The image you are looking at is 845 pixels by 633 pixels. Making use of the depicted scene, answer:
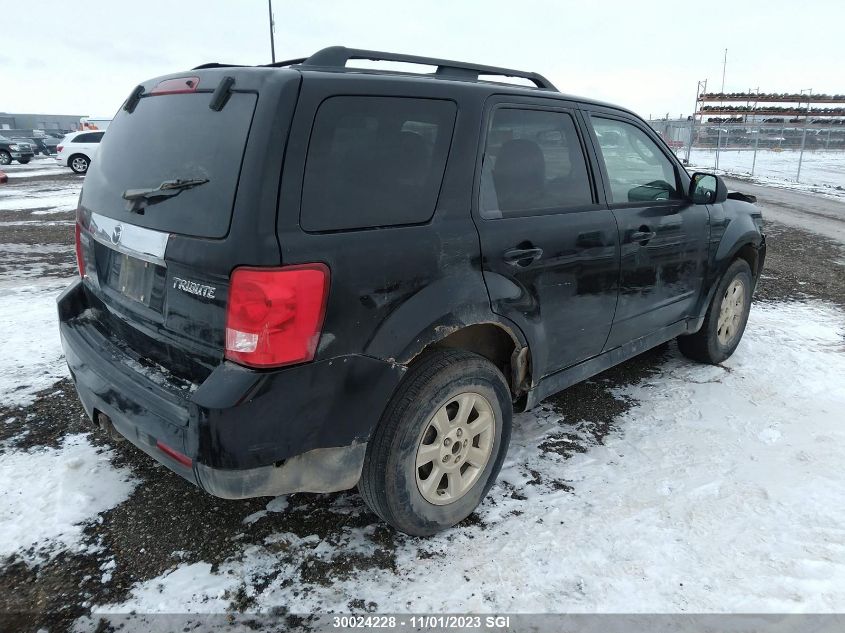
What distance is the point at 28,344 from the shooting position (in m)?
4.65

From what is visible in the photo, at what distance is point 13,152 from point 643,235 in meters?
33.3

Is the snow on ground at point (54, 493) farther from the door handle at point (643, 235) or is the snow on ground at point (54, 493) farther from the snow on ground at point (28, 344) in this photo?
the door handle at point (643, 235)

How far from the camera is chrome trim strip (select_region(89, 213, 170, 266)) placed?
2191 millimetres

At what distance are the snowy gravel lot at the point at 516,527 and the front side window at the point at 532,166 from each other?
4.52ft

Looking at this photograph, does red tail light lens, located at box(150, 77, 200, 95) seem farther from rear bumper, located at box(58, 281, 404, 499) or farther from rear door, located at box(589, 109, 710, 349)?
rear door, located at box(589, 109, 710, 349)

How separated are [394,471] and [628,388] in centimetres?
241

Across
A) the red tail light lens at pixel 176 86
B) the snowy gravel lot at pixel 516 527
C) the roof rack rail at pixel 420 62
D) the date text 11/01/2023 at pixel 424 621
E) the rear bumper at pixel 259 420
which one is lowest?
the date text 11/01/2023 at pixel 424 621

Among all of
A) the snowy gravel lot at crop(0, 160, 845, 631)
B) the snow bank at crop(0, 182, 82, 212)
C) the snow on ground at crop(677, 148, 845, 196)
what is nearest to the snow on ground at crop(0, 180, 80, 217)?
the snow bank at crop(0, 182, 82, 212)

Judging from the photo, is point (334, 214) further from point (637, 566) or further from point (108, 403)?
point (637, 566)

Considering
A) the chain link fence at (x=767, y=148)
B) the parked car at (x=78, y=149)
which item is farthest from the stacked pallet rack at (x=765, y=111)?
the parked car at (x=78, y=149)

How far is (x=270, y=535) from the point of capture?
8.48ft

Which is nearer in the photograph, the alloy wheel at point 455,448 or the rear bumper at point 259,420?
the rear bumper at point 259,420

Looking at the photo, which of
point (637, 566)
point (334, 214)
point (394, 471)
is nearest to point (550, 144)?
point (334, 214)

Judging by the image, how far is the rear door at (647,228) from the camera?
331 centimetres
